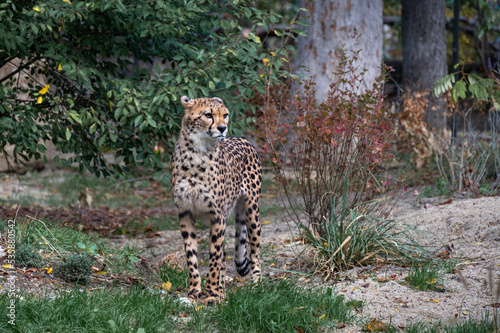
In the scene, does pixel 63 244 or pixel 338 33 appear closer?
pixel 63 244

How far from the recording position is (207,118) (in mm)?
4574

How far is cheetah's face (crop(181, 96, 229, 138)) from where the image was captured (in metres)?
4.52

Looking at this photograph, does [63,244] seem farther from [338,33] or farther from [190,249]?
[338,33]

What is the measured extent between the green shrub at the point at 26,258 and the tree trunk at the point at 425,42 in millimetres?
9237

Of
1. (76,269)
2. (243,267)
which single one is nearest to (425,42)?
(243,267)

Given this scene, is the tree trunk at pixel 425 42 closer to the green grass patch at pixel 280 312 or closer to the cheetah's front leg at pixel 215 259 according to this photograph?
the cheetah's front leg at pixel 215 259

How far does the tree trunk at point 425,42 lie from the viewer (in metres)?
12.1

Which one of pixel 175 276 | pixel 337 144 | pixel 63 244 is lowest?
pixel 175 276

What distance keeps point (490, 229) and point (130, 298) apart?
3905 mm

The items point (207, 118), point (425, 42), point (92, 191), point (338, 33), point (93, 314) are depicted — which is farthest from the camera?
point (425, 42)

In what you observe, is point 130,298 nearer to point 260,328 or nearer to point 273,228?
point 260,328

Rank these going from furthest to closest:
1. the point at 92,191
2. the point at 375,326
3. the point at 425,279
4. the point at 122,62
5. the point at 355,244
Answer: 1. the point at 92,191
2. the point at 122,62
3. the point at 355,244
4. the point at 425,279
5. the point at 375,326

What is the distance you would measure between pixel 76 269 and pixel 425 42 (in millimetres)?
9867

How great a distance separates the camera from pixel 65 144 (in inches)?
253
